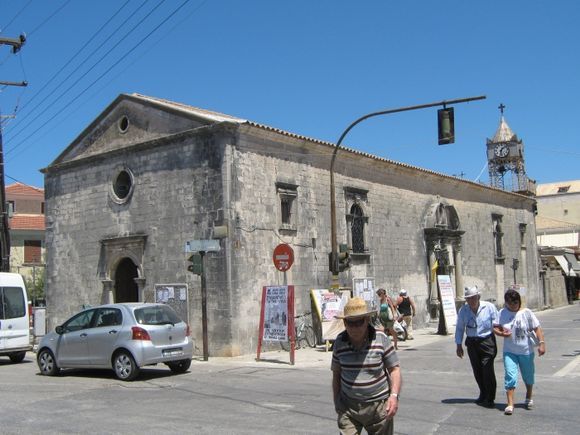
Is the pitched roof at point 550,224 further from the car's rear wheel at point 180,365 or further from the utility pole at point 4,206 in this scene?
the car's rear wheel at point 180,365

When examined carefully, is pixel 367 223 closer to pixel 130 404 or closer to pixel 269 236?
pixel 269 236

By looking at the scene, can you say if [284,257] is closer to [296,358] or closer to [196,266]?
[196,266]

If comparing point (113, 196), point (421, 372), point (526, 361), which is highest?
point (113, 196)

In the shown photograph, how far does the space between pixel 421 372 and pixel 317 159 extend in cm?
903

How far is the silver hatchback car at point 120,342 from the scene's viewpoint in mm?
11766

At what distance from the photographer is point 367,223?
21984 millimetres

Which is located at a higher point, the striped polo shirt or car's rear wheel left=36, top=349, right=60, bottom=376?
the striped polo shirt

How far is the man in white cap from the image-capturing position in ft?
27.6

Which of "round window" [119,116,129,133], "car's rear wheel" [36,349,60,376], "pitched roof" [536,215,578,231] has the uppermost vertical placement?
"round window" [119,116,129,133]

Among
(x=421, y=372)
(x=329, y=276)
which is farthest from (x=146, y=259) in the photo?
(x=421, y=372)

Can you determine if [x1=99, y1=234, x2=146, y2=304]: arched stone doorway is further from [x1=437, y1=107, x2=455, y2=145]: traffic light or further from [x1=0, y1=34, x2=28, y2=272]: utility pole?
[x1=437, y1=107, x2=455, y2=145]: traffic light

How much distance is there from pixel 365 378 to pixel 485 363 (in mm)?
4389

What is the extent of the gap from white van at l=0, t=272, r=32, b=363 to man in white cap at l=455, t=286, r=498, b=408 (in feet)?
36.8

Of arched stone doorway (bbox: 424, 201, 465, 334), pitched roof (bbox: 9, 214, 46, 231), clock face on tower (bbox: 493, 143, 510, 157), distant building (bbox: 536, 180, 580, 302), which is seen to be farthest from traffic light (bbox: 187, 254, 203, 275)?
pitched roof (bbox: 9, 214, 46, 231)
